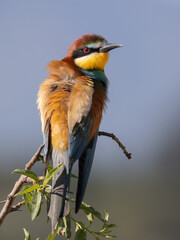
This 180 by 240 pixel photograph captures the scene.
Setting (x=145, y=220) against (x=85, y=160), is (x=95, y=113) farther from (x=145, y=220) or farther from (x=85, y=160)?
(x=145, y=220)

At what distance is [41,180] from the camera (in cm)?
137

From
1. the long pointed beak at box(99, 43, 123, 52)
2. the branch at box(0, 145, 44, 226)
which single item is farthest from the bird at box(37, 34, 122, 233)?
the long pointed beak at box(99, 43, 123, 52)

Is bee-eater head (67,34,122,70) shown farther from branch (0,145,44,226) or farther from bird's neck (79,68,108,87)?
branch (0,145,44,226)

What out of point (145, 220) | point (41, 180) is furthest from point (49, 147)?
point (145, 220)

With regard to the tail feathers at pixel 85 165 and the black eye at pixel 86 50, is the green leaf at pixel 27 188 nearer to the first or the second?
the tail feathers at pixel 85 165

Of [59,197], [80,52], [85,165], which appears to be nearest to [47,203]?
[59,197]

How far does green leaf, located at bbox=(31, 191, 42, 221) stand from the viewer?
129 centimetres

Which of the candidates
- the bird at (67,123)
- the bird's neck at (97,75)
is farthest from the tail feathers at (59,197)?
the bird's neck at (97,75)

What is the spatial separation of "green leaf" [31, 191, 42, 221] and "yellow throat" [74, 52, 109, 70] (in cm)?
80

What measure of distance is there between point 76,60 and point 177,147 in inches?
481

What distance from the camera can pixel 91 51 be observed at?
6.78 ft

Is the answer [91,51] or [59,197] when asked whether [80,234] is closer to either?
[59,197]

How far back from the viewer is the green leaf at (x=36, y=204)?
1285 millimetres

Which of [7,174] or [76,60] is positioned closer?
[76,60]
